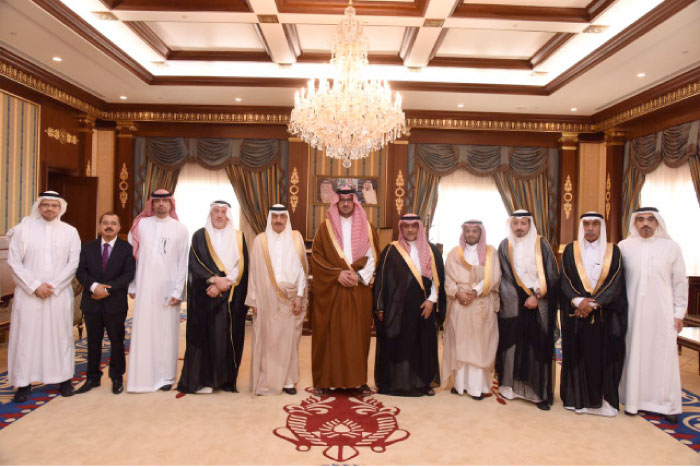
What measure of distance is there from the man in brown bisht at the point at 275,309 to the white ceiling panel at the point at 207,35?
2760mm

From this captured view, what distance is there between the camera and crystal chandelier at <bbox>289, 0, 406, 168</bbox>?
16.1ft

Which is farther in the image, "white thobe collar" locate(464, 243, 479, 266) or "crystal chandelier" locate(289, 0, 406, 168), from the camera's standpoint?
"crystal chandelier" locate(289, 0, 406, 168)

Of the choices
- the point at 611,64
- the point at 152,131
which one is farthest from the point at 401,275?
the point at 152,131

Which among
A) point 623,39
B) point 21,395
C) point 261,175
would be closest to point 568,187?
point 623,39

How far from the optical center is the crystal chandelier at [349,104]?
4906 mm

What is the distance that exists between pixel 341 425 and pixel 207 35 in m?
4.80

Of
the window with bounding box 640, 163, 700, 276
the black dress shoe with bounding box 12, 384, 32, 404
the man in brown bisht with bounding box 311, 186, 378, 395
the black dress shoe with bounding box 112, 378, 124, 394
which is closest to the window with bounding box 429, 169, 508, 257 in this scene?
the window with bounding box 640, 163, 700, 276

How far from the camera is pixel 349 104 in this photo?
4934 millimetres

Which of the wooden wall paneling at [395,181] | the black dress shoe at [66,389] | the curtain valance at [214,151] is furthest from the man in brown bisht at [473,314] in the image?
the curtain valance at [214,151]

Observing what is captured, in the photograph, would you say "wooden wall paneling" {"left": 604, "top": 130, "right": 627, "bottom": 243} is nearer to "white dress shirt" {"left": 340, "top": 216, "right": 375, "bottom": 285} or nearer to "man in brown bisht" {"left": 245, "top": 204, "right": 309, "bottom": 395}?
"white dress shirt" {"left": 340, "top": 216, "right": 375, "bottom": 285}

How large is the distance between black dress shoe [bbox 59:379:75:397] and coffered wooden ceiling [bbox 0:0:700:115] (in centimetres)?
334

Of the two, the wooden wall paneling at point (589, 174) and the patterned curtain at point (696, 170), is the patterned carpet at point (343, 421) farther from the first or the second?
the wooden wall paneling at point (589, 174)

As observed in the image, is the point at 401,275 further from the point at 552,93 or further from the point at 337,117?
the point at 552,93

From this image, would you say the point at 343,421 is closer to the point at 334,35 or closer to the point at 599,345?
the point at 599,345
